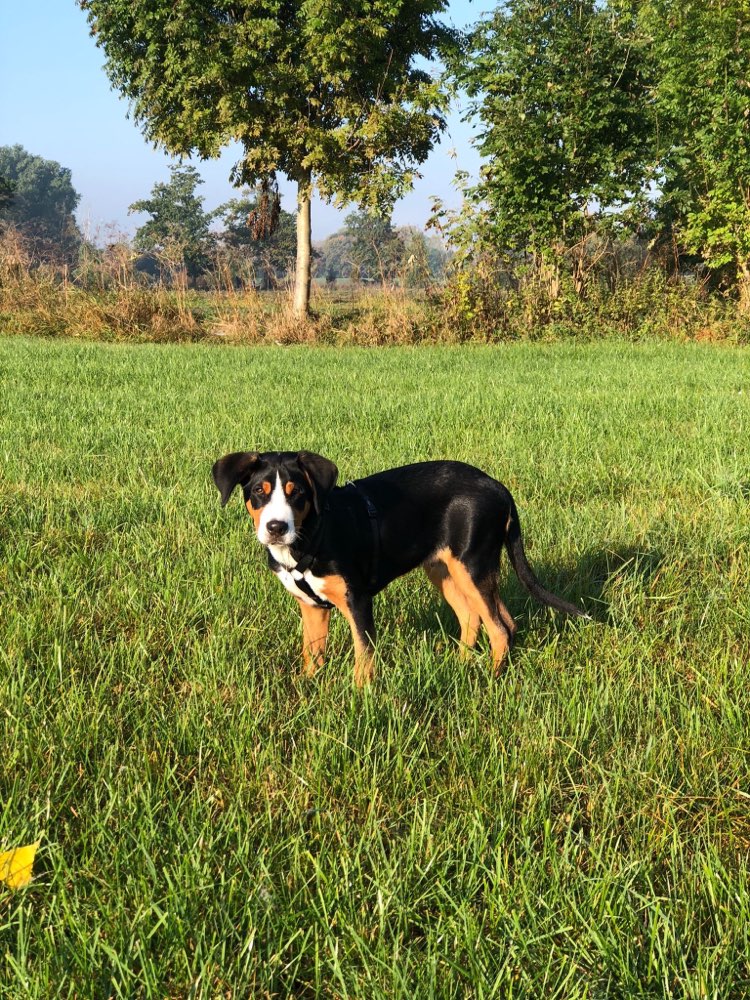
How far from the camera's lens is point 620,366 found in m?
12.1

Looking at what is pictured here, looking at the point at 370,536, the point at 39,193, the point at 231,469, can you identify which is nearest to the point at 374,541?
the point at 370,536

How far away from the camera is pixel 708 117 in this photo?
1700 centimetres

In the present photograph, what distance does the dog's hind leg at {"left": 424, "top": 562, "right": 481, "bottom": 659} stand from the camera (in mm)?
3320

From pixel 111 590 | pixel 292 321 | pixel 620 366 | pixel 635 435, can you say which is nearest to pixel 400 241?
pixel 292 321

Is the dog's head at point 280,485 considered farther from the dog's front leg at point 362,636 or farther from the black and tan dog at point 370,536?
the dog's front leg at point 362,636

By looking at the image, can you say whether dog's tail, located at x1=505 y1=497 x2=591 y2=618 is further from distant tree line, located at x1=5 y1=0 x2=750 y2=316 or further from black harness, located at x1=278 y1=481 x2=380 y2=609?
distant tree line, located at x1=5 y1=0 x2=750 y2=316

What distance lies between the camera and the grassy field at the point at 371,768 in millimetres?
1646

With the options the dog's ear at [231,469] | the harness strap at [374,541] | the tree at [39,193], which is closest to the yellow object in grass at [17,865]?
the dog's ear at [231,469]

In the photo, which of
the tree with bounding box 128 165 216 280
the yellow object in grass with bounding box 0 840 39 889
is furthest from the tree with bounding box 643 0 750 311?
the tree with bounding box 128 165 216 280

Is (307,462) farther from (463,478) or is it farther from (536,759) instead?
(536,759)

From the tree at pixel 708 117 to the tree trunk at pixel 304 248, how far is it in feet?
31.6

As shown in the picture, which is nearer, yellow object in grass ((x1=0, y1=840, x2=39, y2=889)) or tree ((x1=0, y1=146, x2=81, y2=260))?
yellow object in grass ((x1=0, y1=840, x2=39, y2=889))

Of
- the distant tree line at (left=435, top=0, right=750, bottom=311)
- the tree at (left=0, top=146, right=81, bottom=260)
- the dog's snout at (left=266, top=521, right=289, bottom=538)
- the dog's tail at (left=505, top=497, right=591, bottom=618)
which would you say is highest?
the tree at (left=0, top=146, right=81, bottom=260)

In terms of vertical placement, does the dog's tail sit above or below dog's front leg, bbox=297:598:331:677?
above
